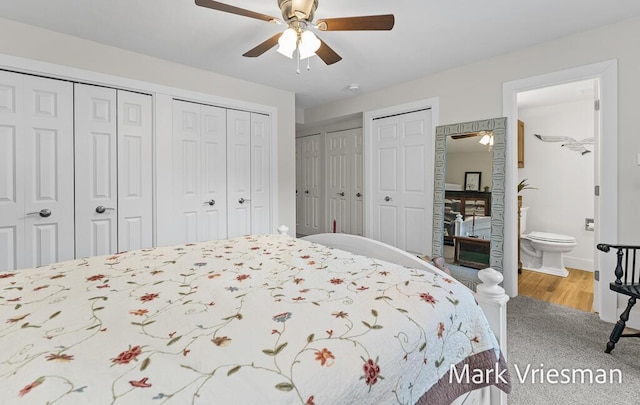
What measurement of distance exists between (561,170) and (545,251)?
3.72 feet

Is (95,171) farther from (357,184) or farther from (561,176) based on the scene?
(561,176)

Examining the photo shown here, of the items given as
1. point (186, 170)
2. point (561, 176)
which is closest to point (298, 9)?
point (186, 170)

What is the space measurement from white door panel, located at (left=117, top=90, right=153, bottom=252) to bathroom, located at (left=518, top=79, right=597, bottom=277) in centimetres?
436

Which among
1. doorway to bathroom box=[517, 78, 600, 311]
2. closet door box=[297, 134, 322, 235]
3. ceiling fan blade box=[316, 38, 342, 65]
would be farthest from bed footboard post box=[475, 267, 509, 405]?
closet door box=[297, 134, 322, 235]

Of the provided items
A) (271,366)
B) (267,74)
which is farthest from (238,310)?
(267,74)

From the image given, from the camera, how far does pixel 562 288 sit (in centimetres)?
328

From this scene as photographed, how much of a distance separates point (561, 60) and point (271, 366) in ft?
11.0

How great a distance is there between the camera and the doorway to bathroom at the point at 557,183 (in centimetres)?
374

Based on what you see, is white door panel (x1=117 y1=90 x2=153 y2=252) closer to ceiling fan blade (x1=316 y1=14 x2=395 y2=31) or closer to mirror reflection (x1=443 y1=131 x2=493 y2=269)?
ceiling fan blade (x1=316 y1=14 x2=395 y2=31)

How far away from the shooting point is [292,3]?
1664 millimetres

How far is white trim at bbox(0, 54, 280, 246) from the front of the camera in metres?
2.40

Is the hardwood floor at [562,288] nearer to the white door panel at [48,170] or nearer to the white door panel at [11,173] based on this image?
the white door panel at [48,170]

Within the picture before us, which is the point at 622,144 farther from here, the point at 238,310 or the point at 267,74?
the point at 267,74

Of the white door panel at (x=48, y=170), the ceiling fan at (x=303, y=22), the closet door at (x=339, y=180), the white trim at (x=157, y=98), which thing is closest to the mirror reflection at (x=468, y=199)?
the closet door at (x=339, y=180)
